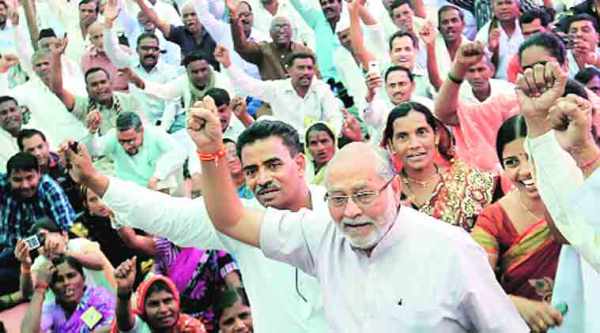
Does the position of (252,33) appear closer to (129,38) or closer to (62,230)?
(129,38)

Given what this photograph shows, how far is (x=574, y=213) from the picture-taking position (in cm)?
256

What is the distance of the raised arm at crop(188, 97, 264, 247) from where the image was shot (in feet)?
8.98

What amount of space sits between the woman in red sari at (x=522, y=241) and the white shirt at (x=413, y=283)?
669mm

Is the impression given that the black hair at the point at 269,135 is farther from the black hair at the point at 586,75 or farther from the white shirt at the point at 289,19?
the white shirt at the point at 289,19

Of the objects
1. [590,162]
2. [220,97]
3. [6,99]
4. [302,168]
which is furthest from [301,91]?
[590,162]

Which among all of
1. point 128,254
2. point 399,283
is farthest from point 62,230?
point 399,283

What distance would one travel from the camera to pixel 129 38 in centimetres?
955

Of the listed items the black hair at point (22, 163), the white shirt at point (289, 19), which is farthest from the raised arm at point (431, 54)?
the black hair at point (22, 163)

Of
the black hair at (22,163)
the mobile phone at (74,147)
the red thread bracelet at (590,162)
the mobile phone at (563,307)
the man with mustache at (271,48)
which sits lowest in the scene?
the mobile phone at (563,307)

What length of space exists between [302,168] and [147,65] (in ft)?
18.6

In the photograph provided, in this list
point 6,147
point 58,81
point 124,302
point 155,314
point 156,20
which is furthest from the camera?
point 156,20

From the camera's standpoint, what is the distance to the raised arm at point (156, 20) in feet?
30.3

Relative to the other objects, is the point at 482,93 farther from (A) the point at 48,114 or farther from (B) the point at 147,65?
(A) the point at 48,114

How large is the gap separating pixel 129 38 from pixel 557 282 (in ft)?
23.0
